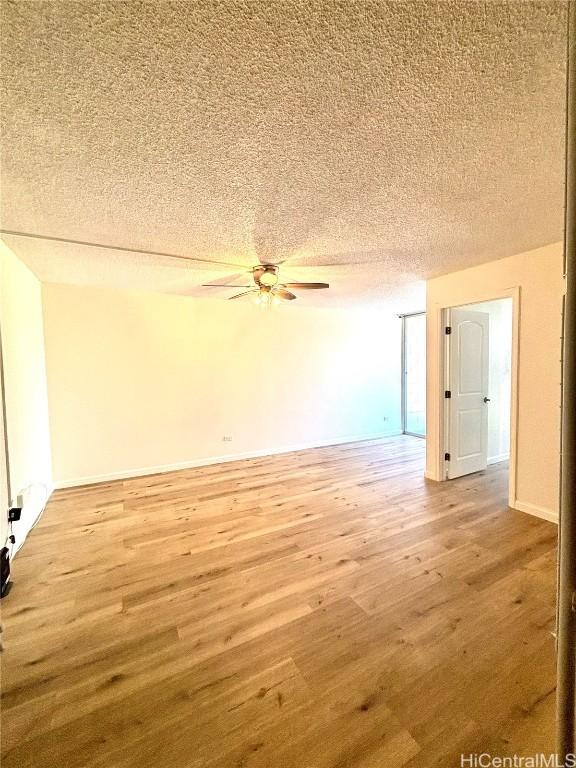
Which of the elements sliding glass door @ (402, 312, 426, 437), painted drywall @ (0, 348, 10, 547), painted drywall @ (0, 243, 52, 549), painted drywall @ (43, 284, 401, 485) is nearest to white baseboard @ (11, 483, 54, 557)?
painted drywall @ (0, 243, 52, 549)

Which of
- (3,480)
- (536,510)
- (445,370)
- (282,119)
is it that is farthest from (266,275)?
(536,510)

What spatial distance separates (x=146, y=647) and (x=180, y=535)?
105cm

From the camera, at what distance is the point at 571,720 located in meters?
0.57

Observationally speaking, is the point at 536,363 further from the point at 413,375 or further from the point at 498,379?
the point at 413,375

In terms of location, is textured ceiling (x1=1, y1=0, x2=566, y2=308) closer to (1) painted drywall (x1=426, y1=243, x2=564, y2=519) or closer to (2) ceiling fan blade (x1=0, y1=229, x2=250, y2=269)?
(2) ceiling fan blade (x1=0, y1=229, x2=250, y2=269)

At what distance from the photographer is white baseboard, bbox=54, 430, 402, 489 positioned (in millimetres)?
3696

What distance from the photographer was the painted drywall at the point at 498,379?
13.7 ft

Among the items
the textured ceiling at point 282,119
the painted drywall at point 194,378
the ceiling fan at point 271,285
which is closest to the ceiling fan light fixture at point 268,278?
the ceiling fan at point 271,285

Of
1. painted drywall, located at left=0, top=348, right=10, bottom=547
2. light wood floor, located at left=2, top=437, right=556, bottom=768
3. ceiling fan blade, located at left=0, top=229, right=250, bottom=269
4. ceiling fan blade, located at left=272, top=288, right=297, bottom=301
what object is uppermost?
ceiling fan blade, located at left=0, top=229, right=250, bottom=269

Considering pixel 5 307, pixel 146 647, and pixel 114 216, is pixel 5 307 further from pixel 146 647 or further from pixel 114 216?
pixel 146 647

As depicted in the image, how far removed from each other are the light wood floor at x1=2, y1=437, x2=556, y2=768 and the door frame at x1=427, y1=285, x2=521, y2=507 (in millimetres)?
562

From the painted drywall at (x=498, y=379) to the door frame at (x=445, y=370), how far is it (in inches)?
44.6

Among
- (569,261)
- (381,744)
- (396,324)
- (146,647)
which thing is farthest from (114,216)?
(396,324)

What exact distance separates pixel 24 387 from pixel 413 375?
6.30 m
